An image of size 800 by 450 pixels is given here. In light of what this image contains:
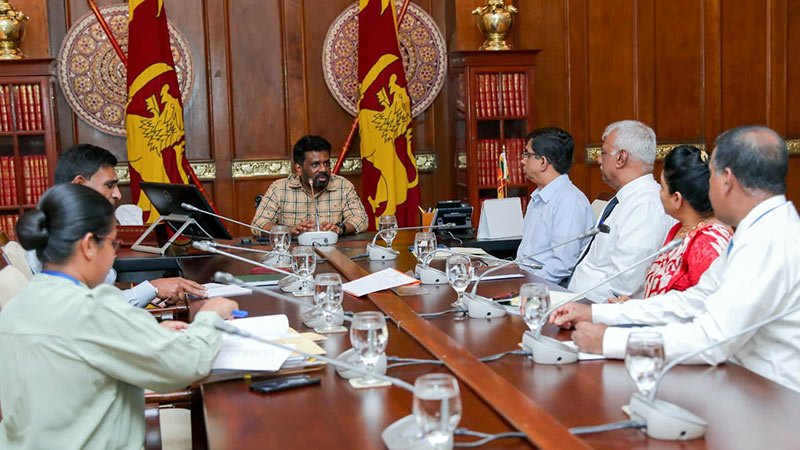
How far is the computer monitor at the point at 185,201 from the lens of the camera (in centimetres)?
399

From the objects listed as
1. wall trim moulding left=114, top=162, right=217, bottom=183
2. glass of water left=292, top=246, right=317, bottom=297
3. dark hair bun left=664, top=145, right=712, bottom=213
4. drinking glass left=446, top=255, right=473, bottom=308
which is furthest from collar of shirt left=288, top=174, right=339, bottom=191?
dark hair bun left=664, top=145, right=712, bottom=213

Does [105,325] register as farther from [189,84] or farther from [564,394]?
[189,84]

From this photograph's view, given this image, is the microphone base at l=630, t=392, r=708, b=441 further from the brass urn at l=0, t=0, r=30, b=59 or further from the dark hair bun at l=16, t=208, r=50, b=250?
the brass urn at l=0, t=0, r=30, b=59

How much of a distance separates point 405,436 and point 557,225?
8.19ft

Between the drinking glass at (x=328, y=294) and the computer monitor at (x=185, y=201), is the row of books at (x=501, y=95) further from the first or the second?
the drinking glass at (x=328, y=294)

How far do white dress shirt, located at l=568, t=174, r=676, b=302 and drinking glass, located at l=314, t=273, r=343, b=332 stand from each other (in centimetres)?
123

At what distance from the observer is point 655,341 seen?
60.0 inches

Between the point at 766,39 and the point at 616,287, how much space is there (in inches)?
189

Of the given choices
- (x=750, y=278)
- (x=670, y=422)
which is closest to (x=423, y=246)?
(x=750, y=278)

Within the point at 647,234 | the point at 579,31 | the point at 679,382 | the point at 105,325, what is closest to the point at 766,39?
the point at 579,31

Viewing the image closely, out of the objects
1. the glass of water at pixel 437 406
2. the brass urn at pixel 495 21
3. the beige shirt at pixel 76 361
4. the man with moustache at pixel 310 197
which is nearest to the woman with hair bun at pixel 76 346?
the beige shirt at pixel 76 361

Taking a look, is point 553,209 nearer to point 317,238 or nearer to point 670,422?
point 317,238

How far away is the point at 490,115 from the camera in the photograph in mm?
6250

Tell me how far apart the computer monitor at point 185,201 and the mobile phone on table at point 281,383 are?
2265 mm
